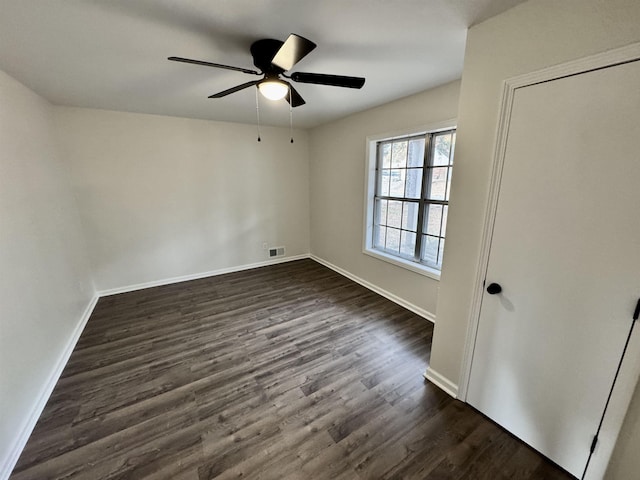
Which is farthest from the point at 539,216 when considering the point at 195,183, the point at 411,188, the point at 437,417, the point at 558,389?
the point at 195,183

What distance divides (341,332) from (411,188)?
1871 millimetres

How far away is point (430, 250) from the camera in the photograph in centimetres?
299

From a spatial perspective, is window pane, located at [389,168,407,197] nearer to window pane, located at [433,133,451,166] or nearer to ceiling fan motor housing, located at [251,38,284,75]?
window pane, located at [433,133,451,166]

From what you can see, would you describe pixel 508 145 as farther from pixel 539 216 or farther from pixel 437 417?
pixel 437 417

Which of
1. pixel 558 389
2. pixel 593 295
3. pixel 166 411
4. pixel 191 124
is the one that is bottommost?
pixel 166 411

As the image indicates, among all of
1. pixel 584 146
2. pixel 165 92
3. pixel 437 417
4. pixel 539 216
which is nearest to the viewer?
pixel 584 146

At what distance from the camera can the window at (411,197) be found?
274cm

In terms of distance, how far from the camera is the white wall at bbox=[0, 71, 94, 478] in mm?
1590

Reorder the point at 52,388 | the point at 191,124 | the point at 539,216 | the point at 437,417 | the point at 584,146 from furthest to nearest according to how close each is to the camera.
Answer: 1. the point at 191,124
2. the point at 52,388
3. the point at 437,417
4. the point at 539,216
5. the point at 584,146

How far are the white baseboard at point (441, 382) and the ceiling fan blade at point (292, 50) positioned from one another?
2.38m

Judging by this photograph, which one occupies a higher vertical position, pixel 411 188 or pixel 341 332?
pixel 411 188

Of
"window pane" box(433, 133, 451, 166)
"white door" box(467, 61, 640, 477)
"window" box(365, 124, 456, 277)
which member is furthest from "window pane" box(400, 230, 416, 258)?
"white door" box(467, 61, 640, 477)

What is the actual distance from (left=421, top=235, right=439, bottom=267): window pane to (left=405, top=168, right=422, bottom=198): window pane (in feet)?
1.74

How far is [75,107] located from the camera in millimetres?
3021
